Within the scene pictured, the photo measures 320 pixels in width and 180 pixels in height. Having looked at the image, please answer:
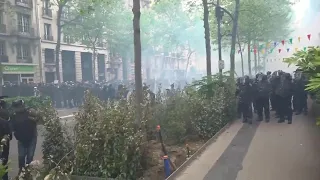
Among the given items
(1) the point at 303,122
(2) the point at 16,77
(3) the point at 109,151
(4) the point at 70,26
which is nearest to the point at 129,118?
(3) the point at 109,151

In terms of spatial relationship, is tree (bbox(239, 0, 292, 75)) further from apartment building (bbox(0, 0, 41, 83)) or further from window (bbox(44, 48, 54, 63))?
window (bbox(44, 48, 54, 63))

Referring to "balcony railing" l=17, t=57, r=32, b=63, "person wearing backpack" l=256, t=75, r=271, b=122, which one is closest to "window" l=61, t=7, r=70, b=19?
"balcony railing" l=17, t=57, r=32, b=63

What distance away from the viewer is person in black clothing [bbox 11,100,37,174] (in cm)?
643

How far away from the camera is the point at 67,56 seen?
37.8m

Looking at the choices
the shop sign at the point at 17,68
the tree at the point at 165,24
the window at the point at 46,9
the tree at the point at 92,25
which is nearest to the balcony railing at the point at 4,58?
the shop sign at the point at 17,68

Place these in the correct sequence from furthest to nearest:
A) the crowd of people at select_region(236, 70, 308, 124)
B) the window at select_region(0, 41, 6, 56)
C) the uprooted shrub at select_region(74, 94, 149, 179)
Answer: the window at select_region(0, 41, 6, 56), the crowd of people at select_region(236, 70, 308, 124), the uprooted shrub at select_region(74, 94, 149, 179)

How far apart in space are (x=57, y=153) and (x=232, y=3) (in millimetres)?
24681

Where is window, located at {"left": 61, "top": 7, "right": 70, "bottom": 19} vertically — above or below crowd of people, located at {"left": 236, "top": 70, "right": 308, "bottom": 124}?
above

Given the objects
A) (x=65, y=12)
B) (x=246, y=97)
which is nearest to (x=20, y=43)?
(x=65, y=12)

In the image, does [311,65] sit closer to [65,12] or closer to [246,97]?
[246,97]

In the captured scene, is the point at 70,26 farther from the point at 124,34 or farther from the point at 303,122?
the point at 303,122

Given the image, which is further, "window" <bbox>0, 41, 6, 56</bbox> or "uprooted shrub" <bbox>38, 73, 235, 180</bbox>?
"window" <bbox>0, 41, 6, 56</bbox>

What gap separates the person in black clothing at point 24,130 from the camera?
21.1 feet

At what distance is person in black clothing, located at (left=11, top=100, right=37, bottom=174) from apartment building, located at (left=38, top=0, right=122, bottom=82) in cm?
2543
